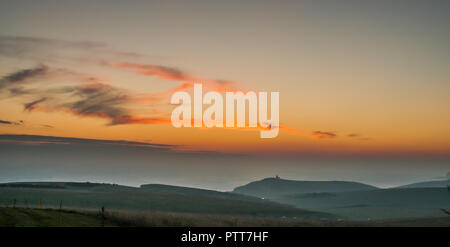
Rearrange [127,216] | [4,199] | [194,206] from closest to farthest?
[127,216] < [4,199] < [194,206]

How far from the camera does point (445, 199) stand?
170500 mm

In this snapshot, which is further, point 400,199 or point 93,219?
point 400,199

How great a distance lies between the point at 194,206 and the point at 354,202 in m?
104

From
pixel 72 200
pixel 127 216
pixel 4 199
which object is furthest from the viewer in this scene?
pixel 72 200

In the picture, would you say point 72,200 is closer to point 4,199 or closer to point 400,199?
point 4,199
